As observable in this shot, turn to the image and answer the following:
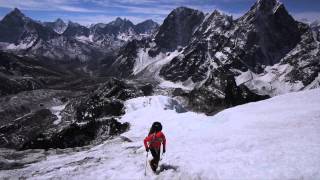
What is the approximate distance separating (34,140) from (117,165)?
5101 centimetres

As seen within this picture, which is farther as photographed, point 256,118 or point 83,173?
point 256,118

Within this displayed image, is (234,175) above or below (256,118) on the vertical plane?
below

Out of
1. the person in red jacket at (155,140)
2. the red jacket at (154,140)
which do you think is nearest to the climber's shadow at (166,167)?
the person in red jacket at (155,140)

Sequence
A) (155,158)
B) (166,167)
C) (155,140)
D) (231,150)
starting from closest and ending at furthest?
(155,140) < (155,158) < (166,167) < (231,150)

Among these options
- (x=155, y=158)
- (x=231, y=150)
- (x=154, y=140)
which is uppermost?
(x=154, y=140)

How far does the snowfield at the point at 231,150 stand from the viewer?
2480 cm

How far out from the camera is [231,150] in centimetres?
2964

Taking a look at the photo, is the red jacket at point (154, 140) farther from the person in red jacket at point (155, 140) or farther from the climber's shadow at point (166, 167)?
the climber's shadow at point (166, 167)

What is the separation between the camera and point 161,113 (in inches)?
2532

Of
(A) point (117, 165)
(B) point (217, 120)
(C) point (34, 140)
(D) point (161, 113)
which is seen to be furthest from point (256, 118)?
(C) point (34, 140)

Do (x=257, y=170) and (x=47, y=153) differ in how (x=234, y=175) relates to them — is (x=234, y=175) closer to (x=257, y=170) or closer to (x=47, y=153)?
(x=257, y=170)

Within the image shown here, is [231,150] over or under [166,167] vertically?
over

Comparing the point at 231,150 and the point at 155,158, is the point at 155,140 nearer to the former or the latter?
the point at 155,158

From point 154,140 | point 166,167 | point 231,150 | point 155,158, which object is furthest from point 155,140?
point 231,150
